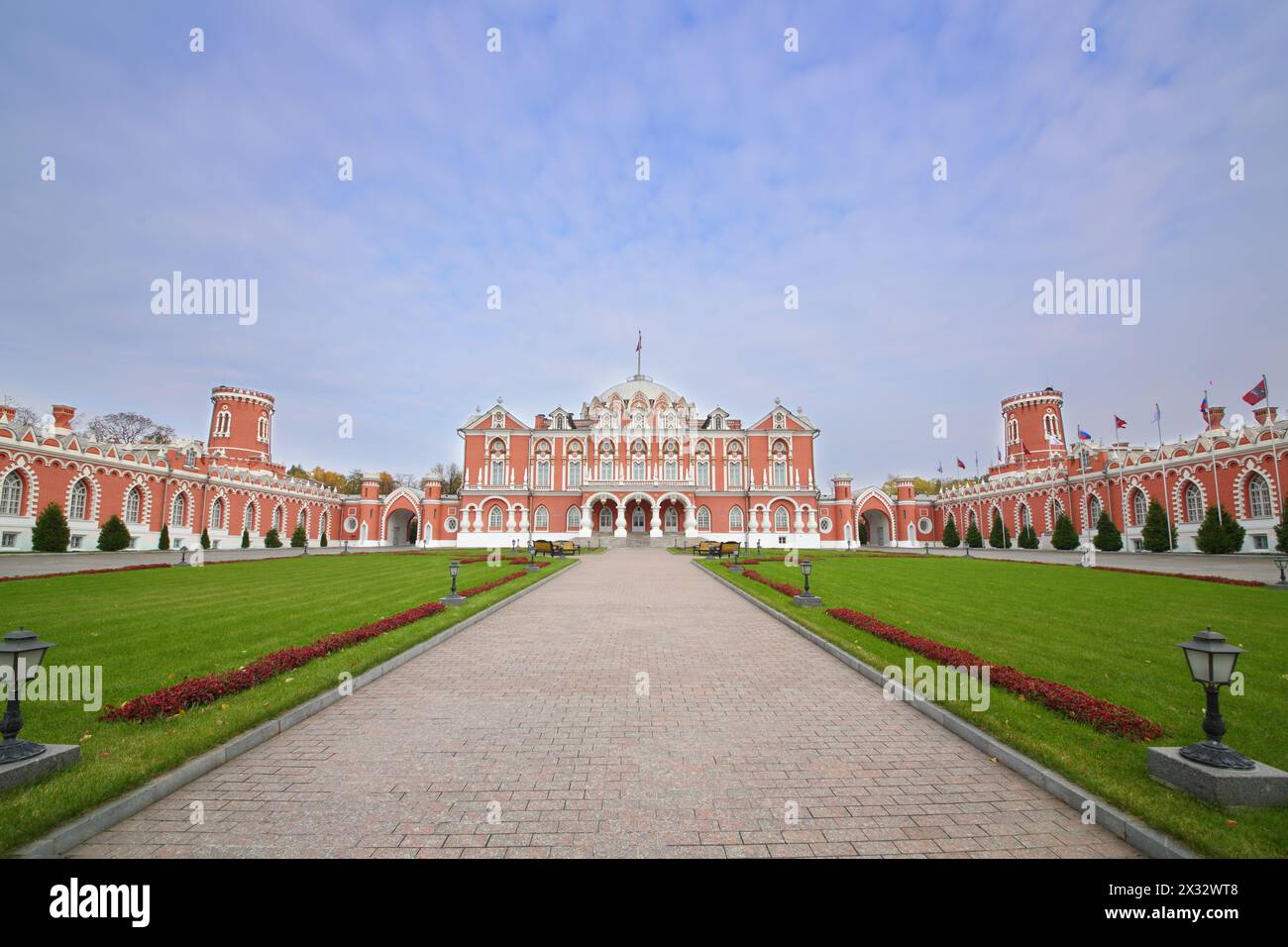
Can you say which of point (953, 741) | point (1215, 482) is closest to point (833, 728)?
point (953, 741)

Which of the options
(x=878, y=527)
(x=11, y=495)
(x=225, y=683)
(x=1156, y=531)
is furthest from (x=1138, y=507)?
(x=11, y=495)

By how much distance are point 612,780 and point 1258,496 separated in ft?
145

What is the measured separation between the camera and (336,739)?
5.85m

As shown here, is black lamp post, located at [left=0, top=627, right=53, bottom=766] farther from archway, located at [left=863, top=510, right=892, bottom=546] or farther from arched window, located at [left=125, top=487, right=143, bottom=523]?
archway, located at [left=863, top=510, right=892, bottom=546]

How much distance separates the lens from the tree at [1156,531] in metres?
36.7

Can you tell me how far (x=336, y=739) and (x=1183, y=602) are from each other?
18126mm

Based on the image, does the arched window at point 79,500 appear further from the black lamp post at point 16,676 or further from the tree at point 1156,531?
the tree at point 1156,531

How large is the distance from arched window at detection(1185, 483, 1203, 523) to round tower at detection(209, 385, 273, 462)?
75.3 metres

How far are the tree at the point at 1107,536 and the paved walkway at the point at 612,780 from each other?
42.0m

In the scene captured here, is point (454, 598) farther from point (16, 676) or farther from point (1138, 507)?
point (1138, 507)

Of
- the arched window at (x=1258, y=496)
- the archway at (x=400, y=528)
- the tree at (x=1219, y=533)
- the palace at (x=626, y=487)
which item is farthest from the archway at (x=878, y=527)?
the archway at (x=400, y=528)

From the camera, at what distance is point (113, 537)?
114 feet
